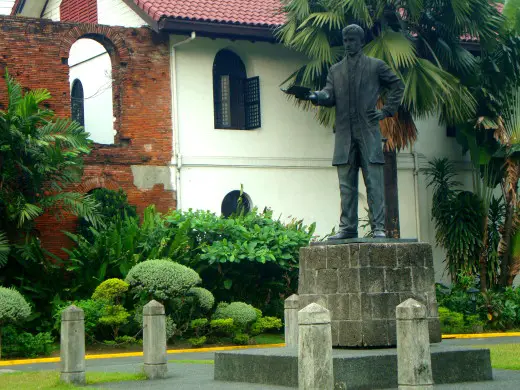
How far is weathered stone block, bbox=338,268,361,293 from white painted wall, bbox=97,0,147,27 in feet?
48.2

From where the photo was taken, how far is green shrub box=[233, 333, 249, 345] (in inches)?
848

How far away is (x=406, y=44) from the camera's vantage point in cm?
2458

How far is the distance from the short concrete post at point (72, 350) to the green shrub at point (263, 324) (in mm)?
8459

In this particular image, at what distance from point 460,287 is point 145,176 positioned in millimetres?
7225

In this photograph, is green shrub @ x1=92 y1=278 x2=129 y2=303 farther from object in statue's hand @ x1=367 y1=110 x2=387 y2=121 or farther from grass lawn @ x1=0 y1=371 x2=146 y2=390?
object in statue's hand @ x1=367 y1=110 x2=387 y2=121

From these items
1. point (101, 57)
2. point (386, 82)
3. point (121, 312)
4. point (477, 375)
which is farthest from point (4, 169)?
point (477, 375)

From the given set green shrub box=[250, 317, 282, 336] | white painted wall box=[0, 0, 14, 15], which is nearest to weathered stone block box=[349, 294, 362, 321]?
green shrub box=[250, 317, 282, 336]

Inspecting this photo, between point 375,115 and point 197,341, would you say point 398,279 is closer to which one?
point 375,115

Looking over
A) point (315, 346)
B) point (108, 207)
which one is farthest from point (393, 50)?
point (315, 346)

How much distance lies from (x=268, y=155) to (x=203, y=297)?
660cm

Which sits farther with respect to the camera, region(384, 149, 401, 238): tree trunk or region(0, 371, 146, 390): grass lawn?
region(384, 149, 401, 238): tree trunk

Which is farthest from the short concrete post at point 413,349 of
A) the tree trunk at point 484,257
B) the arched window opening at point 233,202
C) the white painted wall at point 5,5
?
the white painted wall at point 5,5

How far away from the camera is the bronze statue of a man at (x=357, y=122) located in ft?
44.7

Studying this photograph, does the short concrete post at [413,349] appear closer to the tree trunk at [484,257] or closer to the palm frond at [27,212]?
the palm frond at [27,212]
